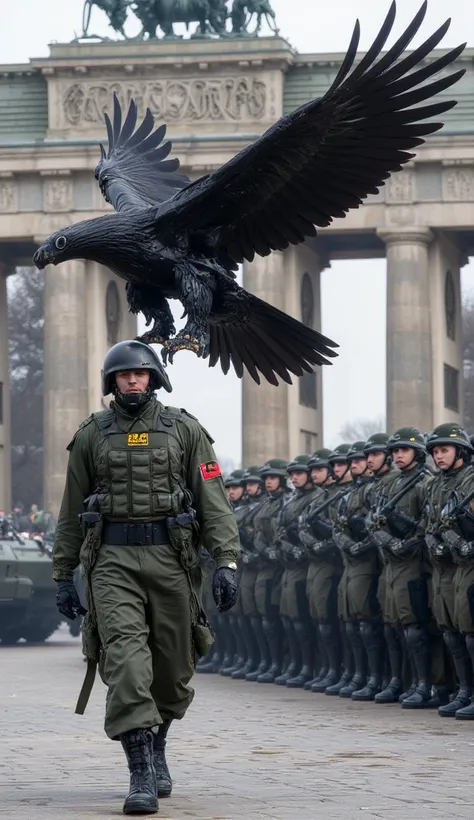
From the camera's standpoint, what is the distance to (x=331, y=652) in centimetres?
2002

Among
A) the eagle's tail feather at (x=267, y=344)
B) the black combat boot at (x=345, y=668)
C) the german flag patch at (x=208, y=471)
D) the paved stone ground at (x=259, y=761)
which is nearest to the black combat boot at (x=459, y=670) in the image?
the paved stone ground at (x=259, y=761)

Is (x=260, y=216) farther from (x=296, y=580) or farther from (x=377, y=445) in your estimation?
(x=296, y=580)

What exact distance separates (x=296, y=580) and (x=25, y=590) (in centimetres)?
1049

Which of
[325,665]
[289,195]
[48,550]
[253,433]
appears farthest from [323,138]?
[253,433]

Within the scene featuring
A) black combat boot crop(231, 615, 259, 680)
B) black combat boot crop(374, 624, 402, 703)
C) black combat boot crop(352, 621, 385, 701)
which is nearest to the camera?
black combat boot crop(374, 624, 402, 703)

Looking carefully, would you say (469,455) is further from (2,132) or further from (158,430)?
(2,132)

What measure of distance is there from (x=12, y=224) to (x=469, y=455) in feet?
132

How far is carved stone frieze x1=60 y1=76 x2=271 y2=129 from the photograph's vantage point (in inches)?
2128

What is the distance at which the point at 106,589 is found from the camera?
9867 millimetres

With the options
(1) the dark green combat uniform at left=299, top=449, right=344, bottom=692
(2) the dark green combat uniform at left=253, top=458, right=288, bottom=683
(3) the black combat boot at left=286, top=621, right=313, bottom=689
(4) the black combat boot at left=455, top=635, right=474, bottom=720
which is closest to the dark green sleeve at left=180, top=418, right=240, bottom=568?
(4) the black combat boot at left=455, top=635, right=474, bottom=720

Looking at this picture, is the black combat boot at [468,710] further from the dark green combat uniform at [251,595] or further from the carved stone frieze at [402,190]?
the carved stone frieze at [402,190]

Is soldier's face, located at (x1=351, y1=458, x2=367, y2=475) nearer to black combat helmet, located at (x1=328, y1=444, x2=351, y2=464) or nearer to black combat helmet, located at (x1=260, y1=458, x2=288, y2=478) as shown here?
black combat helmet, located at (x1=328, y1=444, x2=351, y2=464)

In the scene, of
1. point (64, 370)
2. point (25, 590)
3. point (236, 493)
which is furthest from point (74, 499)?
point (64, 370)

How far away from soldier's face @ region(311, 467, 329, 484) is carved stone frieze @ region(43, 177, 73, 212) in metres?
34.9
